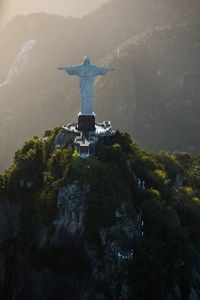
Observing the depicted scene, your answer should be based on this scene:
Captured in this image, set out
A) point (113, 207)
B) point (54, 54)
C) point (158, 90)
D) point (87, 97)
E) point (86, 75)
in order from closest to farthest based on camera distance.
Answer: point (113, 207) < point (86, 75) < point (87, 97) < point (158, 90) < point (54, 54)

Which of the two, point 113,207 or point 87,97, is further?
point 87,97

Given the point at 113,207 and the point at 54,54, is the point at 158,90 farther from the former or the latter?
the point at 113,207

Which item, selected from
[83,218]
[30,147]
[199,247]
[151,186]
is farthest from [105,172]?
[30,147]

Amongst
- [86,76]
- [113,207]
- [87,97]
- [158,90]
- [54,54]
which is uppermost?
[54,54]

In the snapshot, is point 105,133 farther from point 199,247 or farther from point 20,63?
point 20,63

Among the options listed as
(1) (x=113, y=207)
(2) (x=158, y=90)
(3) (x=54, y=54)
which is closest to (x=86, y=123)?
(1) (x=113, y=207)

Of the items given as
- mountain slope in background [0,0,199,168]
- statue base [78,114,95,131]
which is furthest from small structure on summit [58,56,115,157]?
mountain slope in background [0,0,199,168]

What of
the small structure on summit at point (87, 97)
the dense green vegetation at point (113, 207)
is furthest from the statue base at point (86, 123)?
the dense green vegetation at point (113, 207)

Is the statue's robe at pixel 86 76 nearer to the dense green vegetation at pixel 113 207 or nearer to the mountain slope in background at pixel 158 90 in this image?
the dense green vegetation at pixel 113 207
